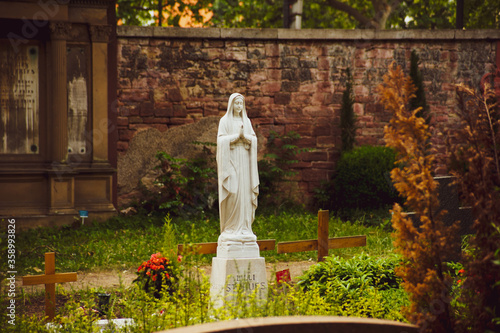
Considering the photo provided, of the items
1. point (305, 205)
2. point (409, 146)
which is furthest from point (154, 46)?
point (409, 146)

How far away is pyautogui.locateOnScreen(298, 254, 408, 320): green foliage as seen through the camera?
5836 millimetres

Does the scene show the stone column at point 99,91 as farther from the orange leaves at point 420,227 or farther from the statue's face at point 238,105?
the orange leaves at point 420,227

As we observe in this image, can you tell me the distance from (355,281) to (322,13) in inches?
670

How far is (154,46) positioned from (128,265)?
5346mm

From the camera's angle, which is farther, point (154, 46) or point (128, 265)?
point (154, 46)

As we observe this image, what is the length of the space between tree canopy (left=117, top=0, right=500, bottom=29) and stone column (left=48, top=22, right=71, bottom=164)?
23.7 feet

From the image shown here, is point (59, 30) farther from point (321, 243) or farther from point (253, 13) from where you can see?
point (253, 13)

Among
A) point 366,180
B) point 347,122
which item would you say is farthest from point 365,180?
point 347,122

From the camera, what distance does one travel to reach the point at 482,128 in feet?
10.8

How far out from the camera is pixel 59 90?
10836 mm

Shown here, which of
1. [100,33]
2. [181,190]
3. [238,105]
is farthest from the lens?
[181,190]

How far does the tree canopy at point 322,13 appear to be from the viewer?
17984 millimetres

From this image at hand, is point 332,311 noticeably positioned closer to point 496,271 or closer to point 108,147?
point 496,271

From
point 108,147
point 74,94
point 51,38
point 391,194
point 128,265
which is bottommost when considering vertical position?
point 128,265
